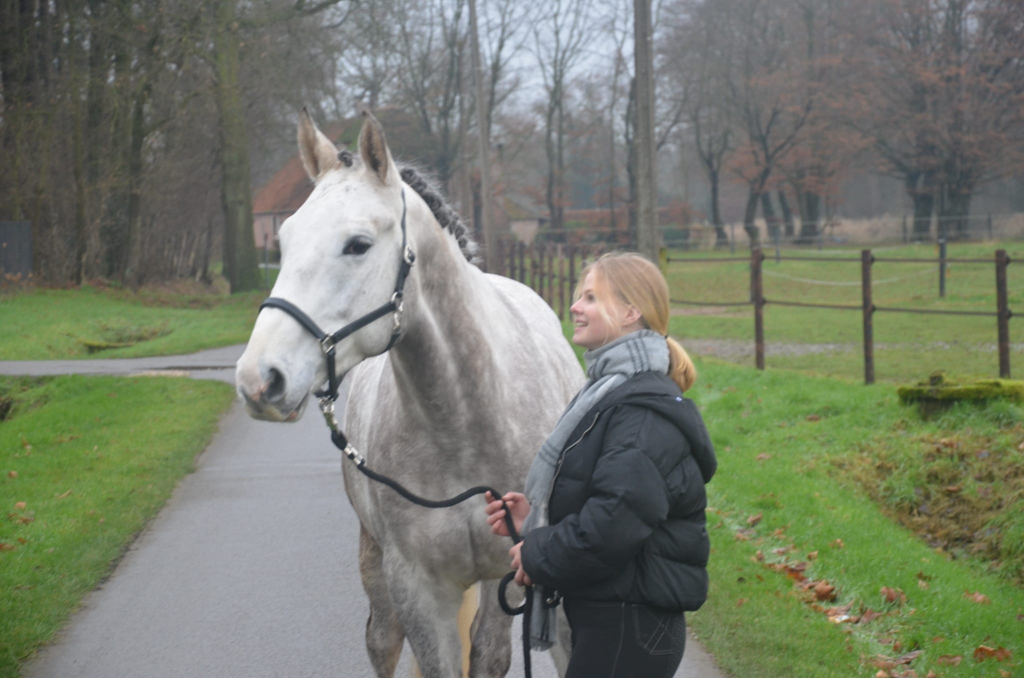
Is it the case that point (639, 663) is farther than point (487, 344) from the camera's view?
No

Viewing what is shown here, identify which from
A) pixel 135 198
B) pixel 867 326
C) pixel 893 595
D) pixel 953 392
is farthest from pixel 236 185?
pixel 893 595

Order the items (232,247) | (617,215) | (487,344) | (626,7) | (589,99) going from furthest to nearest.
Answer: (617,215), (589,99), (626,7), (232,247), (487,344)

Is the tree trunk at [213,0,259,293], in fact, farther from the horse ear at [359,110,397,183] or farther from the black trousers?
the black trousers

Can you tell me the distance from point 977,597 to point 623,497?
3577mm

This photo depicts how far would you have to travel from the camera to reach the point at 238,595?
5348 millimetres

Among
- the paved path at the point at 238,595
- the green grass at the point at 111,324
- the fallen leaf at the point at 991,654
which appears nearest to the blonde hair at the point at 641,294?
the paved path at the point at 238,595

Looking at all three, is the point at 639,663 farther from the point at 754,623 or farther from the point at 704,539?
the point at 754,623

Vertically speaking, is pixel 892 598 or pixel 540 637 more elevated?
pixel 540 637

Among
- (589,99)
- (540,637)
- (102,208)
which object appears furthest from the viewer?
(589,99)

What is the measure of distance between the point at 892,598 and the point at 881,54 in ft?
127

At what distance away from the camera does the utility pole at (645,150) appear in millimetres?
11750

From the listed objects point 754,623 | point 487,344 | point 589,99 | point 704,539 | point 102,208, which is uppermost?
point 589,99

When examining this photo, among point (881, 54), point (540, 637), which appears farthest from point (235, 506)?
point (881, 54)

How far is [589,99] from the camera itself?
4750 centimetres
